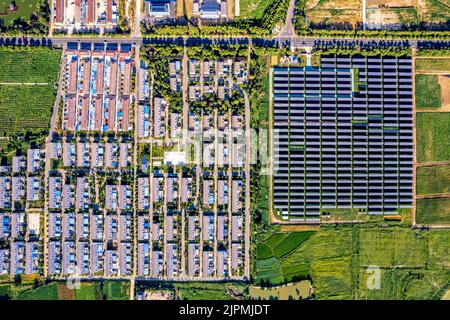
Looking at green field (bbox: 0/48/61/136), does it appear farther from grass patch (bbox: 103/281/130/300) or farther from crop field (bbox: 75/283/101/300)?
grass patch (bbox: 103/281/130/300)

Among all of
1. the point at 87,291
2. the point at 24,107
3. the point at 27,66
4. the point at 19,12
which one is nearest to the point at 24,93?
Result: the point at 24,107

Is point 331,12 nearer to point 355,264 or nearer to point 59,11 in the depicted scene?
point 355,264

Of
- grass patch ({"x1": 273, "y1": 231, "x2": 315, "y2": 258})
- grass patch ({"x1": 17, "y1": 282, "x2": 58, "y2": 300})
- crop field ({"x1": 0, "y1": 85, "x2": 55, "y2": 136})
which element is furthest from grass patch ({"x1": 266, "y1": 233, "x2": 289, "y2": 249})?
crop field ({"x1": 0, "y1": 85, "x2": 55, "y2": 136})

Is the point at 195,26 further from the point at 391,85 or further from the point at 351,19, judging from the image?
the point at 391,85

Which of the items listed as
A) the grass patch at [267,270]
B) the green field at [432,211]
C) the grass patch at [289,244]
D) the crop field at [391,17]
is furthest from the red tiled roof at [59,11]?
the green field at [432,211]

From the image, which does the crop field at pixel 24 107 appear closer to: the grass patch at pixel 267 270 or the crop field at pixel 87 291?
the crop field at pixel 87 291
